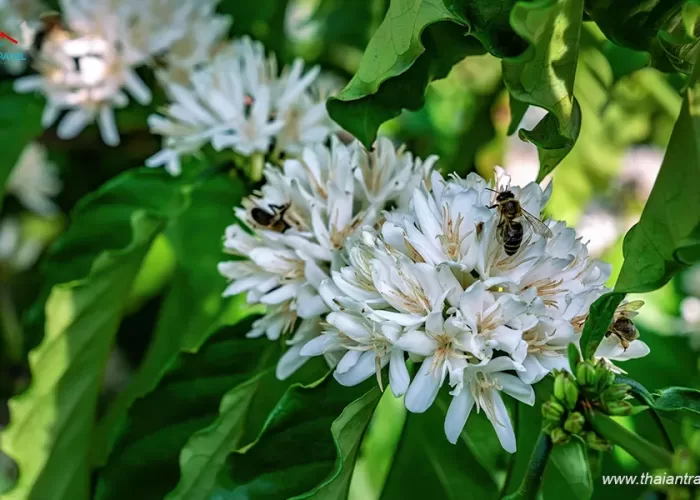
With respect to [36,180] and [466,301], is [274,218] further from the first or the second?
[36,180]

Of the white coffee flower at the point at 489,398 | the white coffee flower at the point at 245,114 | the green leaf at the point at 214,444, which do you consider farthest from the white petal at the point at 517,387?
the white coffee flower at the point at 245,114

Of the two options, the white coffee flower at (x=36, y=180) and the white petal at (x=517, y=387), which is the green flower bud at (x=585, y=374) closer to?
the white petal at (x=517, y=387)

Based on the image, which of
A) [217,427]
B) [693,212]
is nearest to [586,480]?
[693,212]

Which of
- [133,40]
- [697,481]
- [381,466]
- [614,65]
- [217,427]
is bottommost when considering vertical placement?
[381,466]

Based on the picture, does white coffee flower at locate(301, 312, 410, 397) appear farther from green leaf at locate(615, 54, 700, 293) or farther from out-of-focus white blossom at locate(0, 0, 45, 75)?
out-of-focus white blossom at locate(0, 0, 45, 75)

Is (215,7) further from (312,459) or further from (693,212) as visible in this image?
(693,212)

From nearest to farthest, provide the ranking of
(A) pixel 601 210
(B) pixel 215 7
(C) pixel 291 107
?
(C) pixel 291 107
(B) pixel 215 7
(A) pixel 601 210

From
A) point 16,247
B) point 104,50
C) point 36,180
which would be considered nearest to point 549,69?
point 104,50
